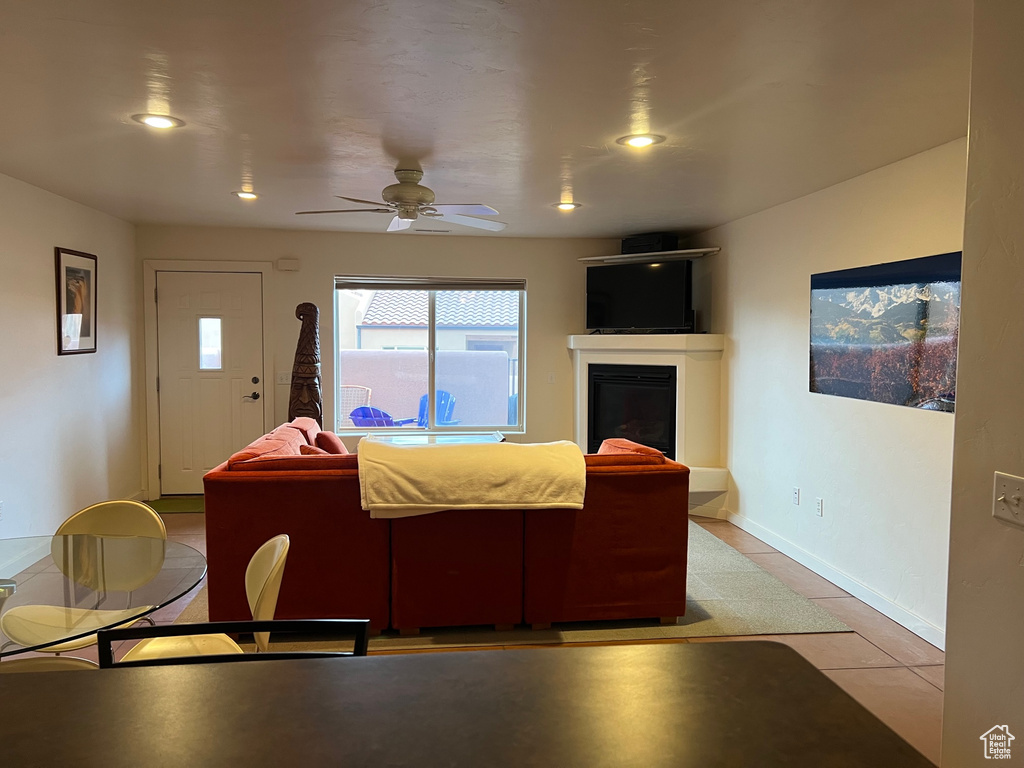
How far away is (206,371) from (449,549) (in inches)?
151

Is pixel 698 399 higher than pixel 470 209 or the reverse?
the reverse

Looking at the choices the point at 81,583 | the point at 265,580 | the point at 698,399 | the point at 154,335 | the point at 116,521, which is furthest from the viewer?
the point at 154,335

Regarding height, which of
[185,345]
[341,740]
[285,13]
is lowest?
[341,740]

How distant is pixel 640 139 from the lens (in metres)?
3.23

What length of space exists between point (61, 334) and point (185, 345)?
1.46 m

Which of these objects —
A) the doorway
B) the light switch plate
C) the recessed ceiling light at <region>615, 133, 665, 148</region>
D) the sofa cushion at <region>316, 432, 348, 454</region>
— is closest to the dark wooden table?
the light switch plate

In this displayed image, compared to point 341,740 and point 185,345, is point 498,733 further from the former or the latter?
point 185,345

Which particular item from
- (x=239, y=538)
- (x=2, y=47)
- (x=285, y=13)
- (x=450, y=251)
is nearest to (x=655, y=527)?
(x=239, y=538)

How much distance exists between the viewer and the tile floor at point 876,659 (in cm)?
268

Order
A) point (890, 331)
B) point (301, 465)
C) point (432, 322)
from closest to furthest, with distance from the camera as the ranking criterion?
point (301, 465)
point (890, 331)
point (432, 322)

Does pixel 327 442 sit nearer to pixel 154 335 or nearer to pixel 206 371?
pixel 206 371

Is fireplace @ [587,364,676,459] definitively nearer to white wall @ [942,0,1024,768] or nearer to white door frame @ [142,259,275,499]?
white door frame @ [142,259,275,499]

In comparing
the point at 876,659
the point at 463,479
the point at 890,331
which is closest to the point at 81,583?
the point at 463,479

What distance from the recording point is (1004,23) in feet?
5.28
